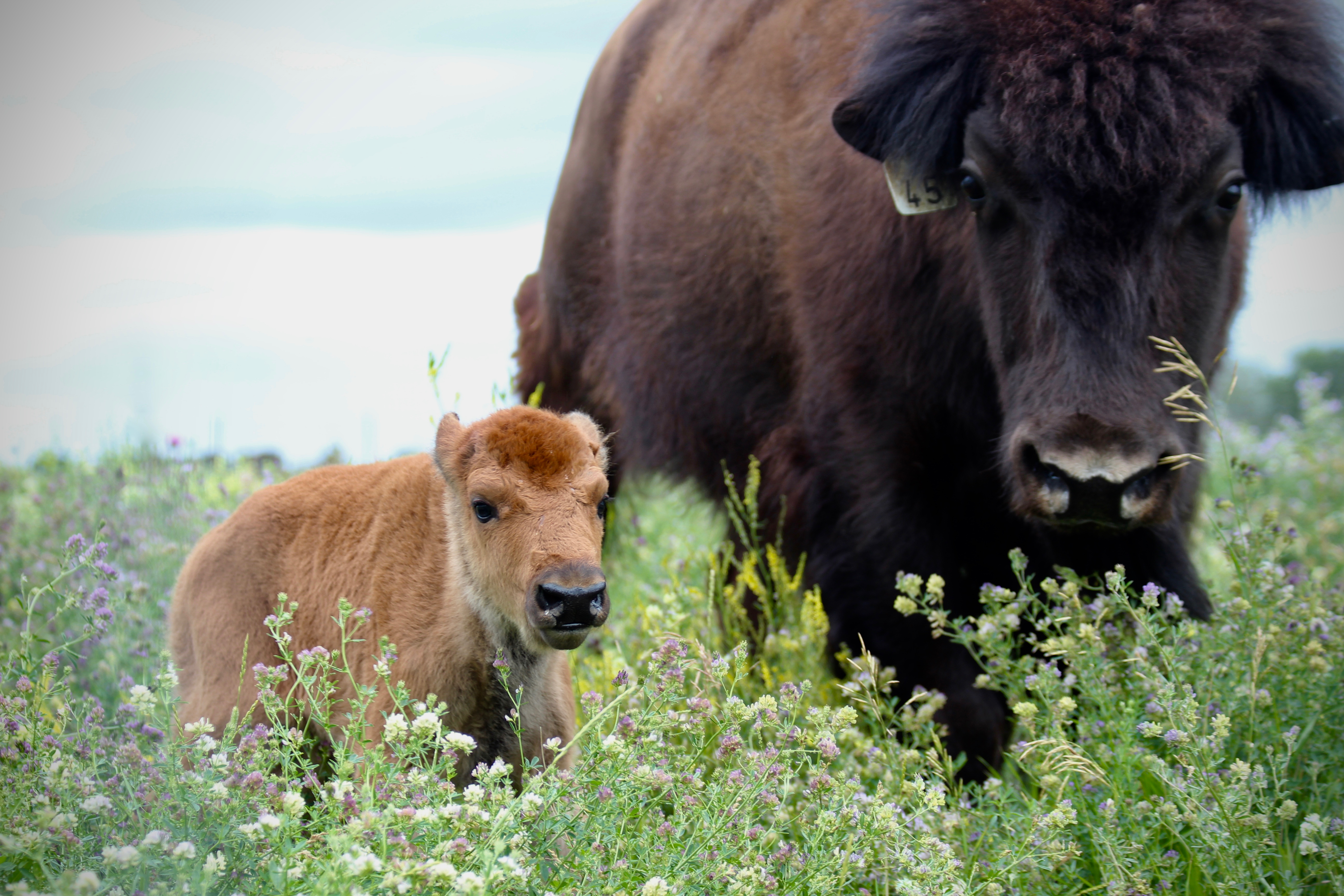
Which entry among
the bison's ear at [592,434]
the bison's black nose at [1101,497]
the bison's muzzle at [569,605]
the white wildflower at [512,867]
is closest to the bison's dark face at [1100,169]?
the bison's black nose at [1101,497]

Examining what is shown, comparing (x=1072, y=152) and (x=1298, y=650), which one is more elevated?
(x=1072, y=152)

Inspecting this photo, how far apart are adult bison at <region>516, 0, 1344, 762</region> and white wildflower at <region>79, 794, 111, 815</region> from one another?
7.95 ft

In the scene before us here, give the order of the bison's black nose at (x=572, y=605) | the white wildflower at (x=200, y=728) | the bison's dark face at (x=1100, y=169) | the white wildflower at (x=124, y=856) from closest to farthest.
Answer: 1. the white wildflower at (x=124, y=856)
2. the white wildflower at (x=200, y=728)
3. the bison's black nose at (x=572, y=605)
4. the bison's dark face at (x=1100, y=169)

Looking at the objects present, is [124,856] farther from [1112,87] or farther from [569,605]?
[1112,87]

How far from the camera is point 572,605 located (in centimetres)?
278

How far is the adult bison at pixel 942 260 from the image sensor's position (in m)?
3.37

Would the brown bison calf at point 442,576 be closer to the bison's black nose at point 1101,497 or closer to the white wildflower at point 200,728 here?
the white wildflower at point 200,728

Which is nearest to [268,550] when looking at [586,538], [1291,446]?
[586,538]

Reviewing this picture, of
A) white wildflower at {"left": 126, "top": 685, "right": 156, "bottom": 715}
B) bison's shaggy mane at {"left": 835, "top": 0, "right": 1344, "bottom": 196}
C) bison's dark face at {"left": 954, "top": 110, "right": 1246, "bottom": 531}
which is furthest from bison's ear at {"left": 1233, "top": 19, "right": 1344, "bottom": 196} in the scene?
white wildflower at {"left": 126, "top": 685, "right": 156, "bottom": 715}

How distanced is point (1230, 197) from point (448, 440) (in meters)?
2.48

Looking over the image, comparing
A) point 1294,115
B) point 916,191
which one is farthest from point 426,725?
point 1294,115

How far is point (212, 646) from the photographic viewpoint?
3.54m

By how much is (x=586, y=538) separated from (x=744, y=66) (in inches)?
116

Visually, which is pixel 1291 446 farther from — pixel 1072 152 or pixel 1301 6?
pixel 1072 152
